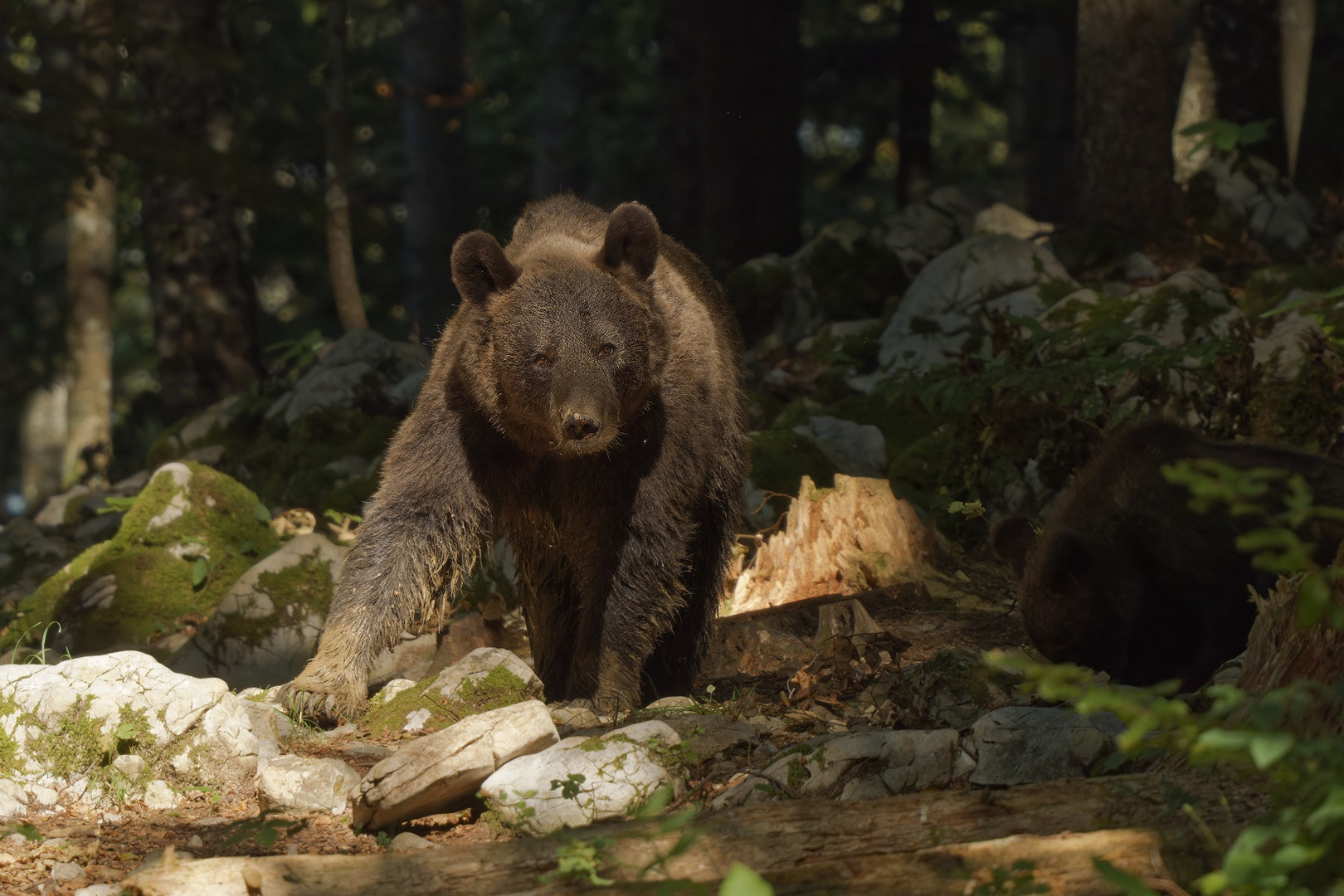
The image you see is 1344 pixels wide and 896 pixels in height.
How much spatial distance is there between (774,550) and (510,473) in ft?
7.99

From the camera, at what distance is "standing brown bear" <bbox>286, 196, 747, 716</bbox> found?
5.08 metres

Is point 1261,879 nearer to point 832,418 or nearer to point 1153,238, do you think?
point 832,418

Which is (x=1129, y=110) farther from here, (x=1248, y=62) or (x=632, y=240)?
(x=632, y=240)

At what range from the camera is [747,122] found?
1576 centimetres

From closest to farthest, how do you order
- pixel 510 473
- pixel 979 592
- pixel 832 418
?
pixel 510 473
pixel 979 592
pixel 832 418

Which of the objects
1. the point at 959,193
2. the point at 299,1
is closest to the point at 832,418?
the point at 959,193

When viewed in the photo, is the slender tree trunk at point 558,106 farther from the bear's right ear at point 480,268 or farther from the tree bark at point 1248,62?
the bear's right ear at point 480,268

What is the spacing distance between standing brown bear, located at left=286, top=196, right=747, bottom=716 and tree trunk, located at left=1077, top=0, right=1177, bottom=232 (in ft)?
22.3

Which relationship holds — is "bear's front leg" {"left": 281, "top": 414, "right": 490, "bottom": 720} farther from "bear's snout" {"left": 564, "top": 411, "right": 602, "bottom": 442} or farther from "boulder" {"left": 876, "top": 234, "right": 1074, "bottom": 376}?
"boulder" {"left": 876, "top": 234, "right": 1074, "bottom": 376}

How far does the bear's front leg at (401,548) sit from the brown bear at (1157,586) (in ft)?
7.62

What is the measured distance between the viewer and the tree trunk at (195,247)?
12.9 m

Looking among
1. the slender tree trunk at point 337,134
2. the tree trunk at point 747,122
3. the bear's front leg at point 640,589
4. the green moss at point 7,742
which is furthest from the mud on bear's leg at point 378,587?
the tree trunk at point 747,122

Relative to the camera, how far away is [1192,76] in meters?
12.6

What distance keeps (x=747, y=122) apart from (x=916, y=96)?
Result: 9.93 ft
